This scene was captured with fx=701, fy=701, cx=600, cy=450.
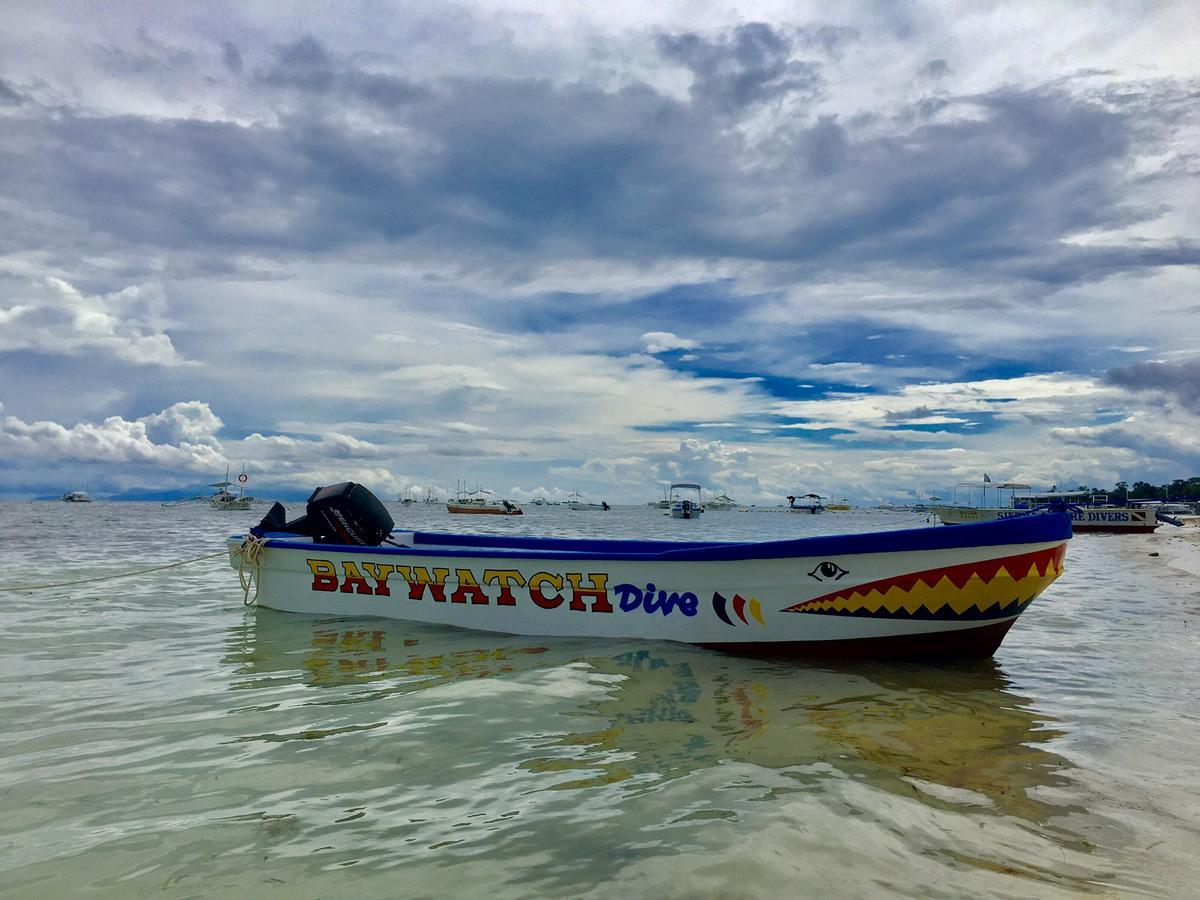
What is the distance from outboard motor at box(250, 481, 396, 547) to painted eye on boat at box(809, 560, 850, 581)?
6590 mm

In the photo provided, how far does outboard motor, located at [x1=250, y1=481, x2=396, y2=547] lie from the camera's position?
10.7 m

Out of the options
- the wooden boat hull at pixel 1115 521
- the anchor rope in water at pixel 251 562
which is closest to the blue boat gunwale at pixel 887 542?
the anchor rope in water at pixel 251 562

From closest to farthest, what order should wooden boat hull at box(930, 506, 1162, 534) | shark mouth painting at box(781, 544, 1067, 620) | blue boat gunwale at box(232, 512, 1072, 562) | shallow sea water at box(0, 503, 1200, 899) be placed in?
1. shallow sea water at box(0, 503, 1200, 899)
2. blue boat gunwale at box(232, 512, 1072, 562)
3. shark mouth painting at box(781, 544, 1067, 620)
4. wooden boat hull at box(930, 506, 1162, 534)

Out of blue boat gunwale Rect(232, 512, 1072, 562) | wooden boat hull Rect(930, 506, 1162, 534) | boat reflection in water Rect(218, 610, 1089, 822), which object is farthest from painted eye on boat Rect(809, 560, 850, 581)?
wooden boat hull Rect(930, 506, 1162, 534)

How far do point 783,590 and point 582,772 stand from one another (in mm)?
3684

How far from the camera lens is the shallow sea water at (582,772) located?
3.14 m

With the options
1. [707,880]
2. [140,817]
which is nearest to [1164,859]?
[707,880]

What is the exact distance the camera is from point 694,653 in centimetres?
754

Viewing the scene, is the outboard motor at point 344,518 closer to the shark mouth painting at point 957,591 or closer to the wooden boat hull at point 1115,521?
the shark mouth painting at point 957,591

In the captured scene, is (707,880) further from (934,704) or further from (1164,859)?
(934,704)

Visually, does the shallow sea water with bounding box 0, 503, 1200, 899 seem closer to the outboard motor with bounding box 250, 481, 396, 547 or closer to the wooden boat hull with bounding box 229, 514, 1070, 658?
the wooden boat hull with bounding box 229, 514, 1070, 658

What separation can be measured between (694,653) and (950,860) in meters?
4.36

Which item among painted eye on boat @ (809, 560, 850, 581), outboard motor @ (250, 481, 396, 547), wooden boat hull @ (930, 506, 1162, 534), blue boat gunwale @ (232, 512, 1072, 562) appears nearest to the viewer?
blue boat gunwale @ (232, 512, 1072, 562)

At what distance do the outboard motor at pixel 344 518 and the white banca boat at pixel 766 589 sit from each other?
3.38ft
